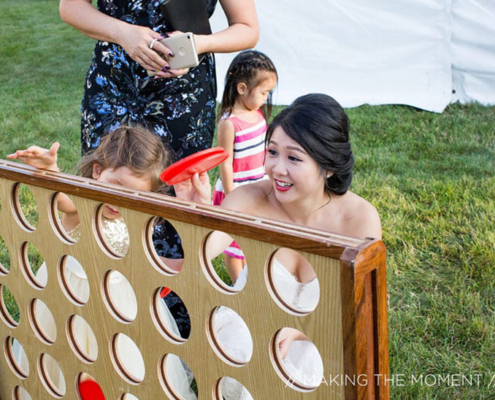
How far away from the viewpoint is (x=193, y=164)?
5.19ft

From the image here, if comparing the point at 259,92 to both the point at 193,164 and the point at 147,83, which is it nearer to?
the point at 147,83

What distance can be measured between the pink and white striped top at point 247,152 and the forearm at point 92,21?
1079 millimetres

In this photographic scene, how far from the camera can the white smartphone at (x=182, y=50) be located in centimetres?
163

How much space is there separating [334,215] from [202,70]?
60 centimetres

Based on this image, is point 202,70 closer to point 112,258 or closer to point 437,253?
point 112,258

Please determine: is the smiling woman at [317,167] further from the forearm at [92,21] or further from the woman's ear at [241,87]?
the woman's ear at [241,87]

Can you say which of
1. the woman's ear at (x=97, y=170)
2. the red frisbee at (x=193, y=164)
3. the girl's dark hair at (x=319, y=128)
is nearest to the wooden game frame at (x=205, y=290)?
the red frisbee at (x=193, y=164)

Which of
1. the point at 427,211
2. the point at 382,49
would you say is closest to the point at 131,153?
the point at 427,211

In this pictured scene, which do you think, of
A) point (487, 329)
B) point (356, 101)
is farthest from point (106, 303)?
point (356, 101)

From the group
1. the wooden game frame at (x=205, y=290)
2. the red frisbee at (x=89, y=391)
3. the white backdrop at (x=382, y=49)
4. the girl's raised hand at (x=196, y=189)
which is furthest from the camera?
the white backdrop at (x=382, y=49)

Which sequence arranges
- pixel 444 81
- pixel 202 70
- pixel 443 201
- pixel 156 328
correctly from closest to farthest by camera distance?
1. pixel 156 328
2. pixel 202 70
3. pixel 443 201
4. pixel 444 81

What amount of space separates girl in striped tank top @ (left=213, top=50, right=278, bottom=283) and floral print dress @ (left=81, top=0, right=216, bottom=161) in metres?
0.80

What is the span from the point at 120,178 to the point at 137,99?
25 cm

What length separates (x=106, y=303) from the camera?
3.99 ft
